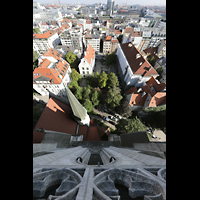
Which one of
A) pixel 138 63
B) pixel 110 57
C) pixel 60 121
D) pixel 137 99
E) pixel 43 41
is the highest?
pixel 43 41

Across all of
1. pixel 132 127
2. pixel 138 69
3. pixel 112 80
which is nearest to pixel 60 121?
pixel 132 127

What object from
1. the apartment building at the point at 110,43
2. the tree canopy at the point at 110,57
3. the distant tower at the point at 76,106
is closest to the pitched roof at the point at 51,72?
the distant tower at the point at 76,106

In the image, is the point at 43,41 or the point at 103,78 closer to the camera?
the point at 103,78

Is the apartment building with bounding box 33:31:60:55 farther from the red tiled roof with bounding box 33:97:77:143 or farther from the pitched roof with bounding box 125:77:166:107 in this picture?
the pitched roof with bounding box 125:77:166:107

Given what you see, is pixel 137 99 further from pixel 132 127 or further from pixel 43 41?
pixel 43 41

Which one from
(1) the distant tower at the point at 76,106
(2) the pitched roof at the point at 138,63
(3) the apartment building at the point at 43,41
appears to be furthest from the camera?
(3) the apartment building at the point at 43,41

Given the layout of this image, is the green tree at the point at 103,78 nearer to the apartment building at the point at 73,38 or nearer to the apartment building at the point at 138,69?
the apartment building at the point at 138,69
